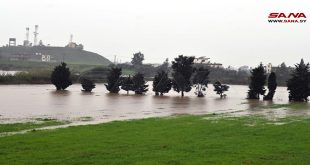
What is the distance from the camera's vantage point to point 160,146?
10.9 m

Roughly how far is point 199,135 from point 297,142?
2780 mm

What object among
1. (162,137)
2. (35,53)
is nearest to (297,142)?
(162,137)

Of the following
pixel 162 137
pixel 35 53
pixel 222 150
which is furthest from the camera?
pixel 35 53

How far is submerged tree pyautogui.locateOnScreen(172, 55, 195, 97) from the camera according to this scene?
50.6 m

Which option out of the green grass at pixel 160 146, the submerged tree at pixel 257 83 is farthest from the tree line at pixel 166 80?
the green grass at pixel 160 146

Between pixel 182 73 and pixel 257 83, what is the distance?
8.44 meters

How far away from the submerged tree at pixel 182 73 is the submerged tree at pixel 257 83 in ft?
23.0

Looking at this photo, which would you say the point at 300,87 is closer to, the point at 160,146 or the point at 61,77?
the point at 61,77

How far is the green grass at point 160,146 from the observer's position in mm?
9016

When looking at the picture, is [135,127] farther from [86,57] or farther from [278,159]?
[86,57]

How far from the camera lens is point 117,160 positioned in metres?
8.86

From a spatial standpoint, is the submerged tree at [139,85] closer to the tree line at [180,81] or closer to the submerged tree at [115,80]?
the tree line at [180,81]

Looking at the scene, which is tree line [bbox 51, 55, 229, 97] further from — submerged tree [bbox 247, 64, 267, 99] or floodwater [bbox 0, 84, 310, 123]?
floodwater [bbox 0, 84, 310, 123]

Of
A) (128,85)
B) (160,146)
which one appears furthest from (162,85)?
(160,146)
